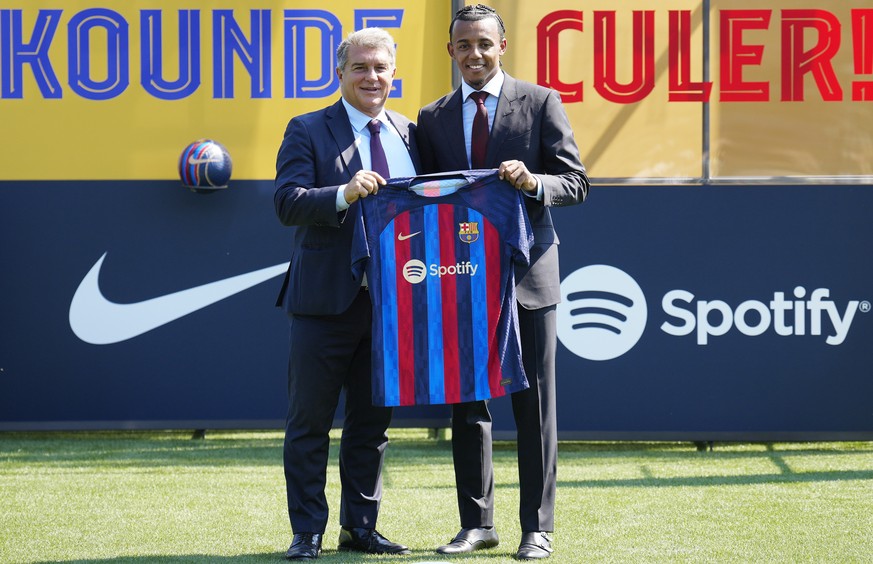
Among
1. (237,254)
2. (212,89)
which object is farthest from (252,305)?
(212,89)

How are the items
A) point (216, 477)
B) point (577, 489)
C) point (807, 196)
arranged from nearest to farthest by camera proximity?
point (577, 489), point (216, 477), point (807, 196)

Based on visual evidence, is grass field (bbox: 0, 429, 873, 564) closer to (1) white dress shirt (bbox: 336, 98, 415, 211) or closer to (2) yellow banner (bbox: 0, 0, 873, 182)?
(1) white dress shirt (bbox: 336, 98, 415, 211)

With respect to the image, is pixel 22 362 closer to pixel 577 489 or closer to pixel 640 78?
pixel 577 489

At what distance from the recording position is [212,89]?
7359mm

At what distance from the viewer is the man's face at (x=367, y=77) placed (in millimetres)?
4379

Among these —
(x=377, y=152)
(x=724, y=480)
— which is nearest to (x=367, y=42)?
(x=377, y=152)

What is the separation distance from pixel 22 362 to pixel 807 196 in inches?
188

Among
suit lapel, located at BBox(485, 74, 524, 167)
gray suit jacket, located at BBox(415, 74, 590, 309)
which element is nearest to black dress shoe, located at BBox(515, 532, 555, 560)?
gray suit jacket, located at BBox(415, 74, 590, 309)

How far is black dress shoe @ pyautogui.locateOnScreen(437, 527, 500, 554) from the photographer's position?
14.6 ft

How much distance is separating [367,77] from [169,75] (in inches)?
129

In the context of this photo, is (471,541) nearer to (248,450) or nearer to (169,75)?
(248,450)

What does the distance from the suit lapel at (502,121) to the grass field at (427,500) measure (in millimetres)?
1452

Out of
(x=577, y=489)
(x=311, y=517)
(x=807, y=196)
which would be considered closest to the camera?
A: (x=311, y=517)

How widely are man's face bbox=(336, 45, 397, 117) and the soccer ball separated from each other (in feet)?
9.22
